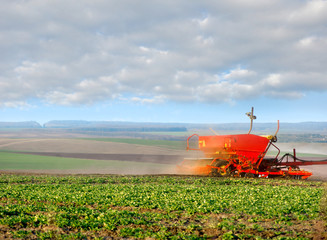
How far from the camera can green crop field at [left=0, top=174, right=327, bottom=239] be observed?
10.1 metres

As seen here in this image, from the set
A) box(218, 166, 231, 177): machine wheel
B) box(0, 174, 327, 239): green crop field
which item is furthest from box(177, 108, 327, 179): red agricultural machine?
box(0, 174, 327, 239): green crop field

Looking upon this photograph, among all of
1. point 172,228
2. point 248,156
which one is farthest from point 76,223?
point 248,156

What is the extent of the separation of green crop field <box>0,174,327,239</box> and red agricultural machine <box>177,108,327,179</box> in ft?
21.6

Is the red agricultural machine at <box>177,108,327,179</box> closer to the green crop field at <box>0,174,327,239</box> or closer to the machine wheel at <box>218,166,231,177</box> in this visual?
the machine wheel at <box>218,166,231,177</box>

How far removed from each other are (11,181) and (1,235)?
15155 millimetres

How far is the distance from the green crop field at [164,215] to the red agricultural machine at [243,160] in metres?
6.59

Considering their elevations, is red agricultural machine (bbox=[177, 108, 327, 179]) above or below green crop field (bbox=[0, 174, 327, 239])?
above

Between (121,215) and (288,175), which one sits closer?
(121,215)

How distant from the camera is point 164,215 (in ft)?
39.9

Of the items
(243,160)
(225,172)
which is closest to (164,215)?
(225,172)

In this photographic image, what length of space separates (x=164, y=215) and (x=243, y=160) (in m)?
13.9

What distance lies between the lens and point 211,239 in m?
9.55

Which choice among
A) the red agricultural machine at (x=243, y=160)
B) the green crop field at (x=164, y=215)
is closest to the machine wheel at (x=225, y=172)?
the red agricultural machine at (x=243, y=160)

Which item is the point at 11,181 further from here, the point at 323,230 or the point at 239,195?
the point at 323,230
